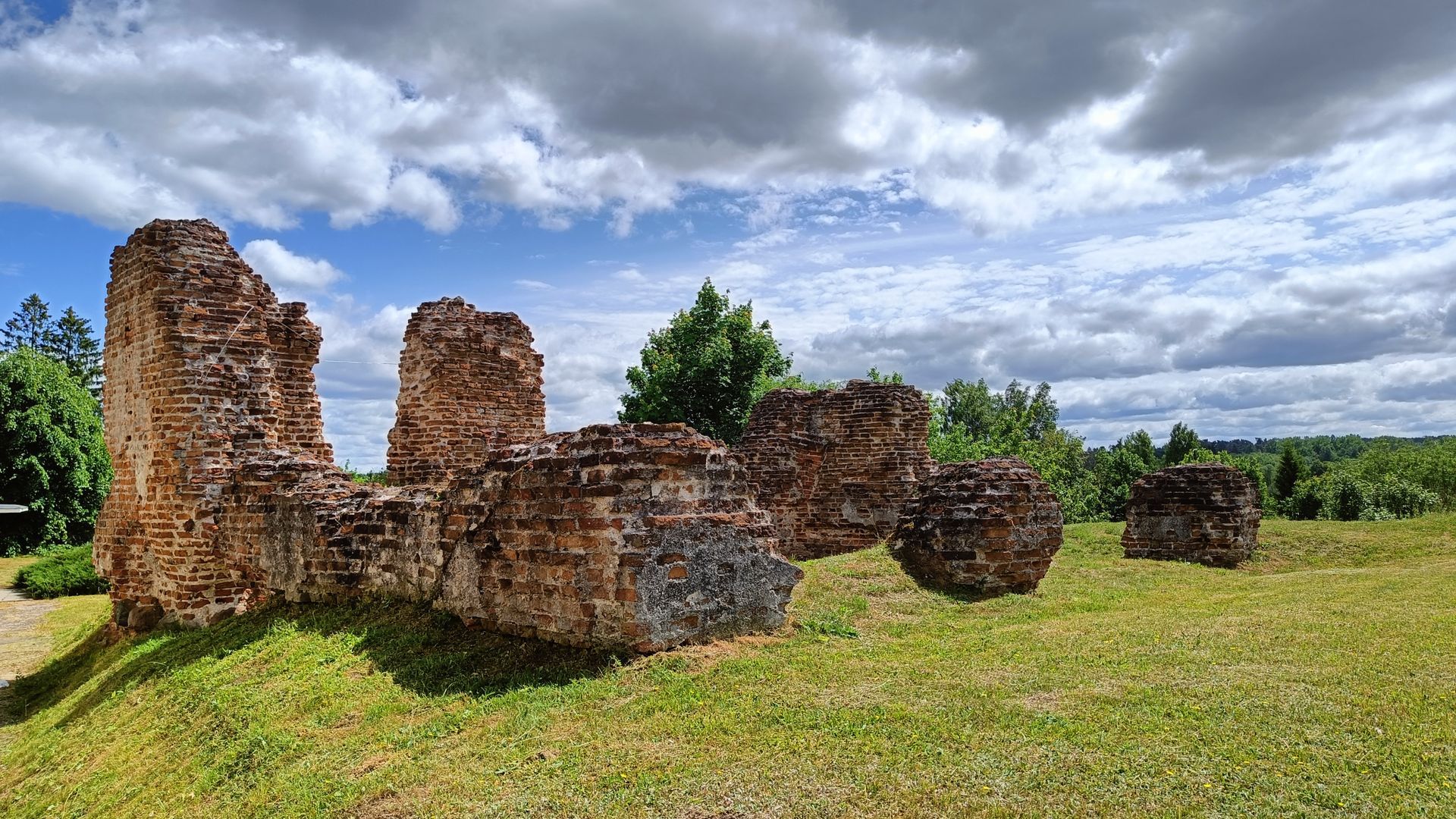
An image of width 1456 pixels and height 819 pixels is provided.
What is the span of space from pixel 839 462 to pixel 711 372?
12.5m

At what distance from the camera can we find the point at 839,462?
1542 cm

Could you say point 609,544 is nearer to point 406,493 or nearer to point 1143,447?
point 406,493

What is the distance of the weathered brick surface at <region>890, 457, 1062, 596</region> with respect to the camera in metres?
9.41

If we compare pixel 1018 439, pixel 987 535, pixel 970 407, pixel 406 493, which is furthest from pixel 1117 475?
pixel 406 493

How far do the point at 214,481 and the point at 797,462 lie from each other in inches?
361

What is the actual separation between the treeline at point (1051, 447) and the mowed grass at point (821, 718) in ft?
53.0

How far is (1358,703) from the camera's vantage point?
4531 millimetres

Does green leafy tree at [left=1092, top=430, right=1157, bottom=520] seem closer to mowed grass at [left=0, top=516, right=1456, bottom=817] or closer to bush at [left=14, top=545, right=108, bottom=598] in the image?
mowed grass at [left=0, top=516, right=1456, bottom=817]

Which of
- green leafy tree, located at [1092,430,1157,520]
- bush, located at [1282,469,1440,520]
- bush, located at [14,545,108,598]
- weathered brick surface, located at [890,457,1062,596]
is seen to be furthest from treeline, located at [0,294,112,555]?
bush, located at [1282,469,1440,520]

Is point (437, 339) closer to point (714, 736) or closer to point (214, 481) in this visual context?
point (214, 481)

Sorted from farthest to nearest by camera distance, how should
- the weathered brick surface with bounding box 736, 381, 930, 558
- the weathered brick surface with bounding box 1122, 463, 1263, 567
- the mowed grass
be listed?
1. the weathered brick surface with bounding box 736, 381, 930, 558
2. the weathered brick surface with bounding box 1122, 463, 1263, 567
3. the mowed grass

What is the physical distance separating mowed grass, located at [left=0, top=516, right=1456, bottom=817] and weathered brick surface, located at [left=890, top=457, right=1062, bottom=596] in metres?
0.58

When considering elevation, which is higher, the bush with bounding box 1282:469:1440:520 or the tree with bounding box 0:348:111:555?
the tree with bounding box 0:348:111:555

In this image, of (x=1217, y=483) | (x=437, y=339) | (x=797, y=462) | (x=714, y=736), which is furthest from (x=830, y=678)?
(x=1217, y=483)
